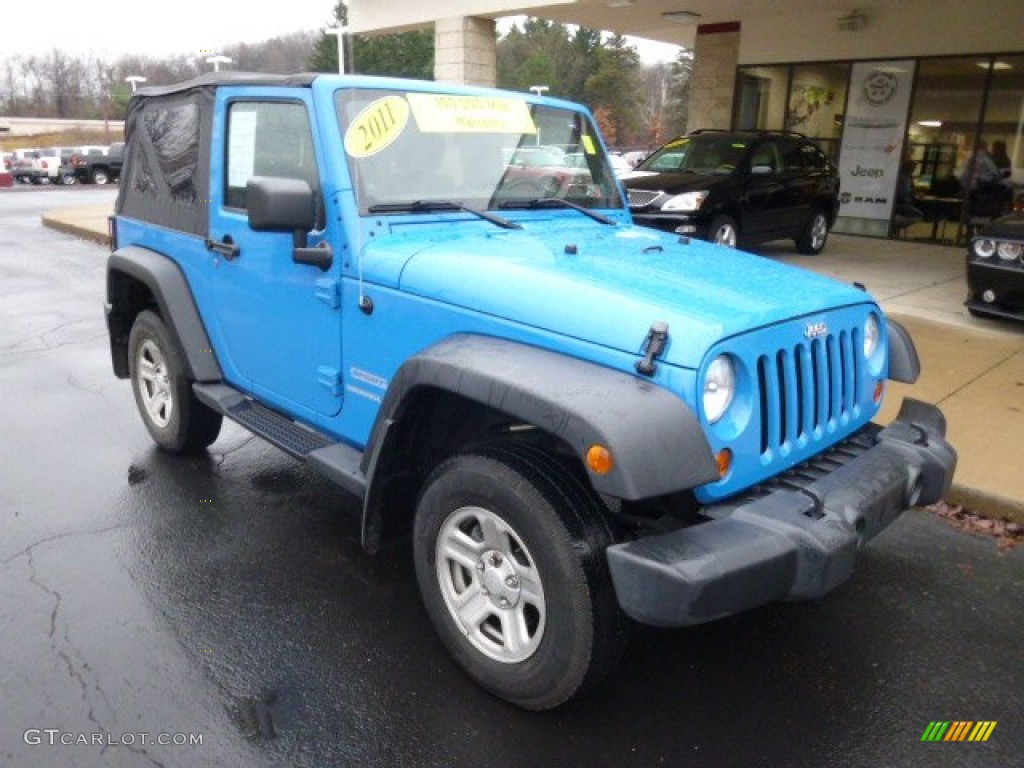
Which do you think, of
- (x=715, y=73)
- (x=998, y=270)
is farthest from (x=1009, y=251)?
(x=715, y=73)

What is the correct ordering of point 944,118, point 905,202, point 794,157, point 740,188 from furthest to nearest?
point 905,202
point 944,118
point 794,157
point 740,188

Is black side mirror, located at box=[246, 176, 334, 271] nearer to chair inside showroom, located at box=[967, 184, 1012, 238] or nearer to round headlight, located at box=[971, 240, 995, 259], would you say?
round headlight, located at box=[971, 240, 995, 259]

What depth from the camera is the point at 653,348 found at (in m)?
2.38

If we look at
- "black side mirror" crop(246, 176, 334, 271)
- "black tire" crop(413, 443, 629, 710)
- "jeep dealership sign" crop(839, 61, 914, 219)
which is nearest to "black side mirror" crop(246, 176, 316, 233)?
"black side mirror" crop(246, 176, 334, 271)

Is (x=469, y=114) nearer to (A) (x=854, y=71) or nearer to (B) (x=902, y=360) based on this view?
(B) (x=902, y=360)

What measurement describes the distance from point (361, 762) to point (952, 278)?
1026 centimetres

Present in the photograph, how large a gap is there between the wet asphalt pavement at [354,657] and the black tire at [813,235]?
857cm

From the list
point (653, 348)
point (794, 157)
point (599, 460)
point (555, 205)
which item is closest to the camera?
point (599, 460)

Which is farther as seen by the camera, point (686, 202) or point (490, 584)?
point (686, 202)

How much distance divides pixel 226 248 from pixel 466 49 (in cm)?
1016

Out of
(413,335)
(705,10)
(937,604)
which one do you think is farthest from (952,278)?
(413,335)

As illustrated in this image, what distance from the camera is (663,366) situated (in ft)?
7.83

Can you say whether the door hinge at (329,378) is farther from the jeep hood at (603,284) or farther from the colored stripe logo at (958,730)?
the colored stripe logo at (958,730)

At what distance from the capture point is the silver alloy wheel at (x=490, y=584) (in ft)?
8.80
